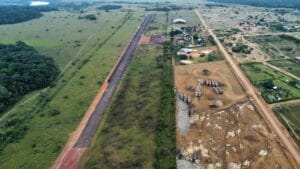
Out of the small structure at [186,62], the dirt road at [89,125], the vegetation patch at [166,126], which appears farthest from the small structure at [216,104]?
the small structure at [186,62]

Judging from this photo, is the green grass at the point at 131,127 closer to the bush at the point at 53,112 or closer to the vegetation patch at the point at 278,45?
the bush at the point at 53,112

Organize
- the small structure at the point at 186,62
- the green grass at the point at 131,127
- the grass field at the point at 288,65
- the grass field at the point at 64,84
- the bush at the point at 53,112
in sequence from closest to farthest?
the green grass at the point at 131,127 → the grass field at the point at 64,84 → the bush at the point at 53,112 → the grass field at the point at 288,65 → the small structure at the point at 186,62

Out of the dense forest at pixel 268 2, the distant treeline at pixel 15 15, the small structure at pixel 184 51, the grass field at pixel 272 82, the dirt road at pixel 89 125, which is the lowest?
the dirt road at pixel 89 125

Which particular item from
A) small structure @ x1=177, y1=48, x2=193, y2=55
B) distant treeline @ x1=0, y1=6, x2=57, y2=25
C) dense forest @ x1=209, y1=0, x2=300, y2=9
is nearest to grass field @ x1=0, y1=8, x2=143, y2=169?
distant treeline @ x1=0, y1=6, x2=57, y2=25

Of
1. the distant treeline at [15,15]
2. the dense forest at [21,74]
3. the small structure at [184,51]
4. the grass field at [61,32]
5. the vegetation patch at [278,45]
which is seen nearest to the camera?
the dense forest at [21,74]

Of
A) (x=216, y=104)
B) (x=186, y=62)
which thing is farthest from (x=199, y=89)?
(x=186, y=62)

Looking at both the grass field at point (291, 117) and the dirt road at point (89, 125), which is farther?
the grass field at point (291, 117)
